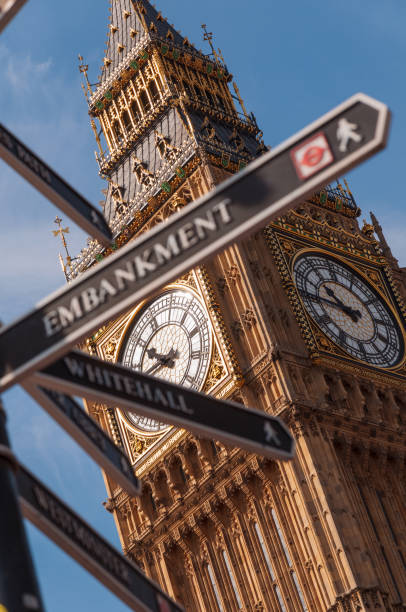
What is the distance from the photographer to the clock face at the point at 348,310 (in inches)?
1566

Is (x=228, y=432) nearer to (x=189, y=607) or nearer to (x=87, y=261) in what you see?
(x=189, y=607)

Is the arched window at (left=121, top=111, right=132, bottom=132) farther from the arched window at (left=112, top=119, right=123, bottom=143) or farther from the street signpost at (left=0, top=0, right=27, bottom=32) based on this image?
the street signpost at (left=0, top=0, right=27, bottom=32)

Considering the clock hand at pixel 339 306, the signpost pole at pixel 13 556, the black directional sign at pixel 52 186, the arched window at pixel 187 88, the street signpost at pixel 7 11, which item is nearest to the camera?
the signpost pole at pixel 13 556

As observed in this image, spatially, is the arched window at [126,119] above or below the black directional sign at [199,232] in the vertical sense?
above

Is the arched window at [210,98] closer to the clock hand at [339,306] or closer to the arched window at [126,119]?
the arched window at [126,119]

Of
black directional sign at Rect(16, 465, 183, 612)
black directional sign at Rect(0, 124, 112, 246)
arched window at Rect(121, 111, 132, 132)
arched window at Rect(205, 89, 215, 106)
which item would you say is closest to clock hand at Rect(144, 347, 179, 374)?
arched window at Rect(121, 111, 132, 132)

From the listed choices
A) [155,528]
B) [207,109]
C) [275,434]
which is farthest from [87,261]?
[275,434]

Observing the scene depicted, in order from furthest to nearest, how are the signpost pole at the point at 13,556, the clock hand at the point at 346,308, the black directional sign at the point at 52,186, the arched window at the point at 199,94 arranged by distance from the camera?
the arched window at the point at 199,94
the clock hand at the point at 346,308
the black directional sign at the point at 52,186
the signpost pole at the point at 13,556

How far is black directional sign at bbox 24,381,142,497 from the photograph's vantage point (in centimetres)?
793

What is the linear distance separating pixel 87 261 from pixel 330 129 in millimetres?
38830

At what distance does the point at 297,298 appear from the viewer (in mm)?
39594

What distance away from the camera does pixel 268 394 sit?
37000mm

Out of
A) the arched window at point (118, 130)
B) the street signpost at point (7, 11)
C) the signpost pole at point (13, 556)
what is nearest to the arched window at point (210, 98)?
the arched window at point (118, 130)

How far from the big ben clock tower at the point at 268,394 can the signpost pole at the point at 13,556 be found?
2654 centimetres
